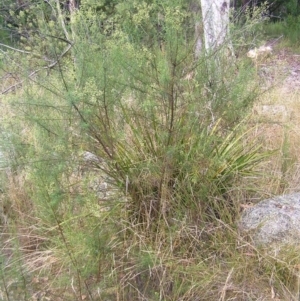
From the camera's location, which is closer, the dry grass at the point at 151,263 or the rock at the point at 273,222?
the dry grass at the point at 151,263

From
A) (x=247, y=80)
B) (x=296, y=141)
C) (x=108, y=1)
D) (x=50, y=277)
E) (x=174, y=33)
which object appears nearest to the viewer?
(x=174, y=33)

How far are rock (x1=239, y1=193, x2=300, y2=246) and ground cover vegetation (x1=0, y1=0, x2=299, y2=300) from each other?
0.09m

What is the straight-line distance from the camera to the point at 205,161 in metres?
3.12

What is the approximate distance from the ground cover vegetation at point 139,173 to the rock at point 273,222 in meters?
0.09

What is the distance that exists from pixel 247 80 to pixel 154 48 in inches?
25.6

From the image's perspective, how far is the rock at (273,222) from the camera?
2.97 m

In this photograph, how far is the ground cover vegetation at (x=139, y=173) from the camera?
2.80m

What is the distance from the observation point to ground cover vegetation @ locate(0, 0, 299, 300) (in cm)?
280

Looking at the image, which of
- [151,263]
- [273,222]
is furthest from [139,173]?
[273,222]

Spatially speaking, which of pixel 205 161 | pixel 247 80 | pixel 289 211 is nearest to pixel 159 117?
pixel 205 161

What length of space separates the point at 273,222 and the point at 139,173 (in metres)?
0.87

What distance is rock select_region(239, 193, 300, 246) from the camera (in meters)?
2.97

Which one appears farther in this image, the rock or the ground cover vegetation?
the rock

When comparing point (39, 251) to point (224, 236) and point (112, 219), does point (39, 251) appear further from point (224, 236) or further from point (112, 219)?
point (224, 236)
